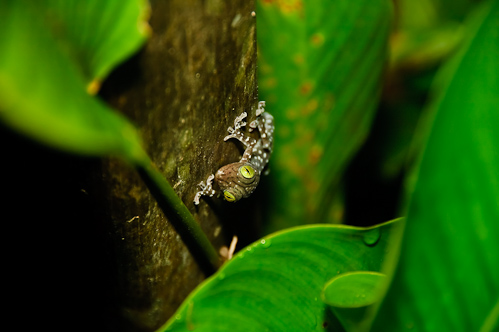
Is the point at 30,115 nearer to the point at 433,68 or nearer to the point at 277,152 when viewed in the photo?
the point at 277,152

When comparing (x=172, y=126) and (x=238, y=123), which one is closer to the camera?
(x=172, y=126)

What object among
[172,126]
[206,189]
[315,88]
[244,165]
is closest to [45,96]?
[172,126]

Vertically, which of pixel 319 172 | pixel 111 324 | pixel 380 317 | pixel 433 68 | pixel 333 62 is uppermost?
pixel 333 62

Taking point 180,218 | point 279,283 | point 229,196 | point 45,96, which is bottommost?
point 279,283

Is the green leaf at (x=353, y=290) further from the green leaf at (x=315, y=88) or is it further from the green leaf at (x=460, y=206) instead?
the green leaf at (x=315, y=88)

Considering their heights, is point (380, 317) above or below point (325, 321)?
above

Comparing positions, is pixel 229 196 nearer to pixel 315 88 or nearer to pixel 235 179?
pixel 235 179

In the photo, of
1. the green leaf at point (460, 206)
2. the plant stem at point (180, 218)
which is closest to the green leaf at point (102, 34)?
the plant stem at point (180, 218)

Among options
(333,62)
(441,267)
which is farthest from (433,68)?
(441,267)
